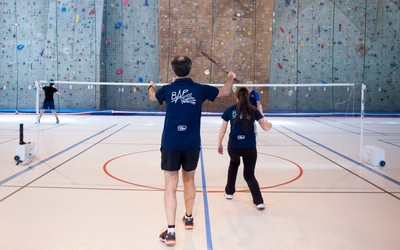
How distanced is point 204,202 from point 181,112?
159cm

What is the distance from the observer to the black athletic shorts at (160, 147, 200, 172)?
134 inches

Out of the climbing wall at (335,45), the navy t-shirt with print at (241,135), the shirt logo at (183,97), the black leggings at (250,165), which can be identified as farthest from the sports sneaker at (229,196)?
the climbing wall at (335,45)

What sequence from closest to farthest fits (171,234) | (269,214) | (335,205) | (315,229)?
1. (171,234)
2. (315,229)
3. (269,214)
4. (335,205)

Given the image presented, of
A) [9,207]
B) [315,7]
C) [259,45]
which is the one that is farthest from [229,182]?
[315,7]

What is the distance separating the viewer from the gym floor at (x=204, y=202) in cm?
340

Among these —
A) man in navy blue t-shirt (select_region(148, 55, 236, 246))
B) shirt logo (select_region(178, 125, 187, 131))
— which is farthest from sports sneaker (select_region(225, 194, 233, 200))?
shirt logo (select_region(178, 125, 187, 131))

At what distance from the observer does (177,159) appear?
11.3ft

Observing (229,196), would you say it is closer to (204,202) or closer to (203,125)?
(204,202)

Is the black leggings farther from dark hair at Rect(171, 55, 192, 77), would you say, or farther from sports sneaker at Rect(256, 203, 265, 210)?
dark hair at Rect(171, 55, 192, 77)

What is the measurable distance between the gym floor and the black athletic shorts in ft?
2.22

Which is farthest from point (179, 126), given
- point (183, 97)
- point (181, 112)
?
point (183, 97)

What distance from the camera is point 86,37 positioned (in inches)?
690

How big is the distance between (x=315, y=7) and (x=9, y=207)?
17.2 metres

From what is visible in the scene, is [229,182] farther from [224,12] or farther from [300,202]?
[224,12]
